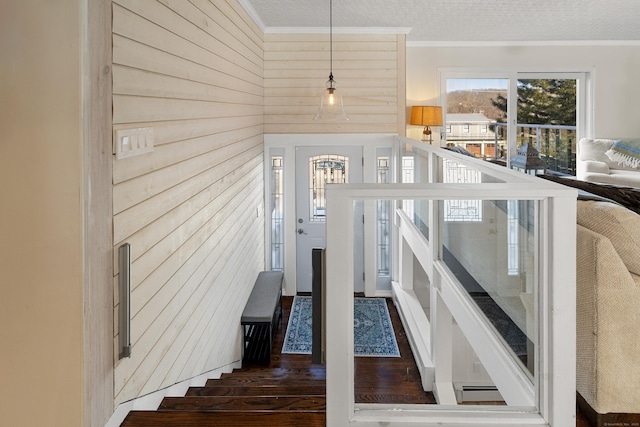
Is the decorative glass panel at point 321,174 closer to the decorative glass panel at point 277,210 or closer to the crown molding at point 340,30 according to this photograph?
the decorative glass panel at point 277,210

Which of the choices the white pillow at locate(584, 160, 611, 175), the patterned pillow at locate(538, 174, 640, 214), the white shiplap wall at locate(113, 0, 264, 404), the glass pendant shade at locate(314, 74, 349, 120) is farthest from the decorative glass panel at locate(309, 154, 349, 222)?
the patterned pillow at locate(538, 174, 640, 214)

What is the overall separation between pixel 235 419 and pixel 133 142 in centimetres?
106

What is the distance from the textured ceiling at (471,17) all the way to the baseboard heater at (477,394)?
3.53 metres

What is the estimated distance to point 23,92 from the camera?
1.56 metres

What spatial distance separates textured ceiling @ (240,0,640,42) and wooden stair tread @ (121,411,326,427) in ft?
11.5

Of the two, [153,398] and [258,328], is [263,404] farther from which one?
[258,328]

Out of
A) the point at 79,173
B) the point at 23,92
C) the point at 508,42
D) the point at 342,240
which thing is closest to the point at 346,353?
the point at 342,240

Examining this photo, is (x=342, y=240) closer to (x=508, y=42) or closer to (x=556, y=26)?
(x=556, y=26)

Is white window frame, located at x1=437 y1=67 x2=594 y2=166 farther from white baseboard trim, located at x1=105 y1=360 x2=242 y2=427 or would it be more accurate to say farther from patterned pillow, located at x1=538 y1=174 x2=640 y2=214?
white baseboard trim, located at x1=105 y1=360 x2=242 y2=427

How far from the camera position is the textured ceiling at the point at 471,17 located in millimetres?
4691

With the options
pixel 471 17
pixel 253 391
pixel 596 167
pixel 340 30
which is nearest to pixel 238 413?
pixel 253 391

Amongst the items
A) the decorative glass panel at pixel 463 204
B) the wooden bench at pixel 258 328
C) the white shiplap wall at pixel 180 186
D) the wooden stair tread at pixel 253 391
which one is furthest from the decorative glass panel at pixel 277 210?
the wooden stair tread at pixel 253 391

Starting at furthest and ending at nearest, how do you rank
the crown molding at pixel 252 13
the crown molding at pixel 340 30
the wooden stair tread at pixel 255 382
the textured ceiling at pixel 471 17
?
1. the crown molding at pixel 340 30
2. the textured ceiling at pixel 471 17
3. the crown molding at pixel 252 13
4. the wooden stair tread at pixel 255 382

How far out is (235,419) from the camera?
68.0 inches
